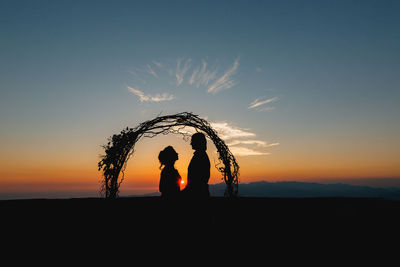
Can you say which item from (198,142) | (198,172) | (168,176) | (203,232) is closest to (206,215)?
(203,232)

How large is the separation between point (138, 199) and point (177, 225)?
10.3 ft

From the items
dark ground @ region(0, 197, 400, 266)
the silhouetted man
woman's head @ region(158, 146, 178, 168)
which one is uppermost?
woman's head @ region(158, 146, 178, 168)

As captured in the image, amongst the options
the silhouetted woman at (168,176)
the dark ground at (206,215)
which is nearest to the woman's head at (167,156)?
the silhouetted woman at (168,176)

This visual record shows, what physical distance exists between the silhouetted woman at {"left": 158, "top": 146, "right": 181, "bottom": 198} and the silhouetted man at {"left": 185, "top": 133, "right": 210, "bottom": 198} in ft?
1.98

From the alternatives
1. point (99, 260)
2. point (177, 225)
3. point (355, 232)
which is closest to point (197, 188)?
point (177, 225)

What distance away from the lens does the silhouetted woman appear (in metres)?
6.64

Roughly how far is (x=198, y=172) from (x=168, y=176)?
93 cm

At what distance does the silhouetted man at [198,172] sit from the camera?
19.8 feet

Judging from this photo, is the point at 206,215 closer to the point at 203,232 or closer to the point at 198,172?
the point at 203,232

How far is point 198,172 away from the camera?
6051mm

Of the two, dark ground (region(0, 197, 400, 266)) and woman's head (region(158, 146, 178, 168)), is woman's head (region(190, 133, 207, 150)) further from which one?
dark ground (region(0, 197, 400, 266))

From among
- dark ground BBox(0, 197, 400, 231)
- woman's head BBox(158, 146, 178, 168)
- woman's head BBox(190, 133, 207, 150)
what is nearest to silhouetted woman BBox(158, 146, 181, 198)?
woman's head BBox(158, 146, 178, 168)

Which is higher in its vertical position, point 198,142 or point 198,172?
point 198,142

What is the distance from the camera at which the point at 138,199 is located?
889 cm
